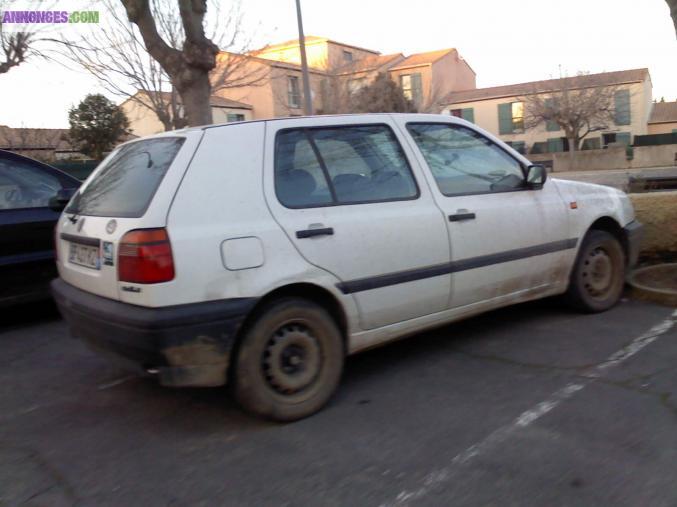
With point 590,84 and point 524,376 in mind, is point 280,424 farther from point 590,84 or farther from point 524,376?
point 590,84

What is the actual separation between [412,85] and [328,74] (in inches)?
551

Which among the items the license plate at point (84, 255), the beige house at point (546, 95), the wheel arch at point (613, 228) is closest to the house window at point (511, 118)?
the beige house at point (546, 95)

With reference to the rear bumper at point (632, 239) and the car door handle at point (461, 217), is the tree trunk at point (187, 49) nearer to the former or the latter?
the car door handle at point (461, 217)

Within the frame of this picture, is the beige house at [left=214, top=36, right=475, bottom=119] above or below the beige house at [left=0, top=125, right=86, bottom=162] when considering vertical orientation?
above

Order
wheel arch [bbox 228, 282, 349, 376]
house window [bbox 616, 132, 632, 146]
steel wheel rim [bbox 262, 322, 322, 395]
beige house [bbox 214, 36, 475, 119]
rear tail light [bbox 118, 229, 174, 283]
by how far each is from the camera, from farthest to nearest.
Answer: house window [bbox 616, 132, 632, 146], beige house [bbox 214, 36, 475, 119], steel wheel rim [bbox 262, 322, 322, 395], wheel arch [bbox 228, 282, 349, 376], rear tail light [bbox 118, 229, 174, 283]

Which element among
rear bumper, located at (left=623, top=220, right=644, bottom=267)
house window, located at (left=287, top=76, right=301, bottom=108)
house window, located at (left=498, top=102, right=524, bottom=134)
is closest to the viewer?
rear bumper, located at (left=623, top=220, right=644, bottom=267)

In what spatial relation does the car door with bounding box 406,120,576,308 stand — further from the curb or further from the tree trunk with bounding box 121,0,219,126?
the tree trunk with bounding box 121,0,219,126

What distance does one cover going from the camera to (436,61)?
147ft

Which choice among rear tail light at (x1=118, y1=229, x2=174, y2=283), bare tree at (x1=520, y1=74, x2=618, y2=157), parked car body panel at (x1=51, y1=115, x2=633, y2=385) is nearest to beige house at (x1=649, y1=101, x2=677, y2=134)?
bare tree at (x1=520, y1=74, x2=618, y2=157)

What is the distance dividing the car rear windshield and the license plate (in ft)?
0.68

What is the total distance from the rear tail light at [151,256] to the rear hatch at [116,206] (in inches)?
2.0

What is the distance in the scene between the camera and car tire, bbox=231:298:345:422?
10.9ft

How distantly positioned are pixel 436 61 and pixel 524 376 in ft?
144

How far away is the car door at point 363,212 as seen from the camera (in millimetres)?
3559
